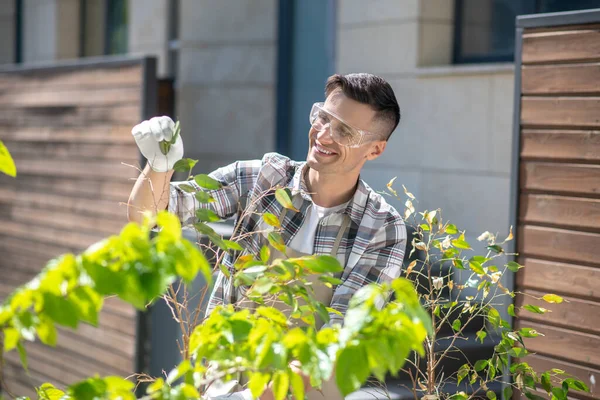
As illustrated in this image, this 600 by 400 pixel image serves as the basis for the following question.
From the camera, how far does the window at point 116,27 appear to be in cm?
919

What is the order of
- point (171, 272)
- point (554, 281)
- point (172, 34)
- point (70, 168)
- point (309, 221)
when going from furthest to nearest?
point (172, 34) < point (70, 168) < point (554, 281) < point (309, 221) < point (171, 272)

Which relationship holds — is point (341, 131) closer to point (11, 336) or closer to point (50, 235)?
point (11, 336)

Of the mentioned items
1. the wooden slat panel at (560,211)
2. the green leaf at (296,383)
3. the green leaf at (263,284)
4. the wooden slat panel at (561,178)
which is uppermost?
the wooden slat panel at (561,178)

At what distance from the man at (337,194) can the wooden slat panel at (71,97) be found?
11.5 ft

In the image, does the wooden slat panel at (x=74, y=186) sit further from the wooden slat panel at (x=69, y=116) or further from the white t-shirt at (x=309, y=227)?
the white t-shirt at (x=309, y=227)

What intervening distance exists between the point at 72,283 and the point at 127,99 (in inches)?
207

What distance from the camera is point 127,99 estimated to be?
20.4 feet

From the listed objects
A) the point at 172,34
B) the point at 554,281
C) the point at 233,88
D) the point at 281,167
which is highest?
the point at 172,34

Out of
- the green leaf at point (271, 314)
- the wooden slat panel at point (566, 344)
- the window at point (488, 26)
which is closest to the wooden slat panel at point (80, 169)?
the window at point (488, 26)

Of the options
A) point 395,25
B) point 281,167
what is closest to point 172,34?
point 395,25

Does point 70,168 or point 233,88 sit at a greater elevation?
point 233,88

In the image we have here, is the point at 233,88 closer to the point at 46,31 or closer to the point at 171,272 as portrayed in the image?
the point at 46,31

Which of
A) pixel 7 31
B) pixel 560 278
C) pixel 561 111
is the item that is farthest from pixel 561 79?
pixel 7 31

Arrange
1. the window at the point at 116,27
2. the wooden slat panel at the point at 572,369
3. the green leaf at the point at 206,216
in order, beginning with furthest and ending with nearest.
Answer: the window at the point at 116,27 < the wooden slat panel at the point at 572,369 < the green leaf at the point at 206,216
